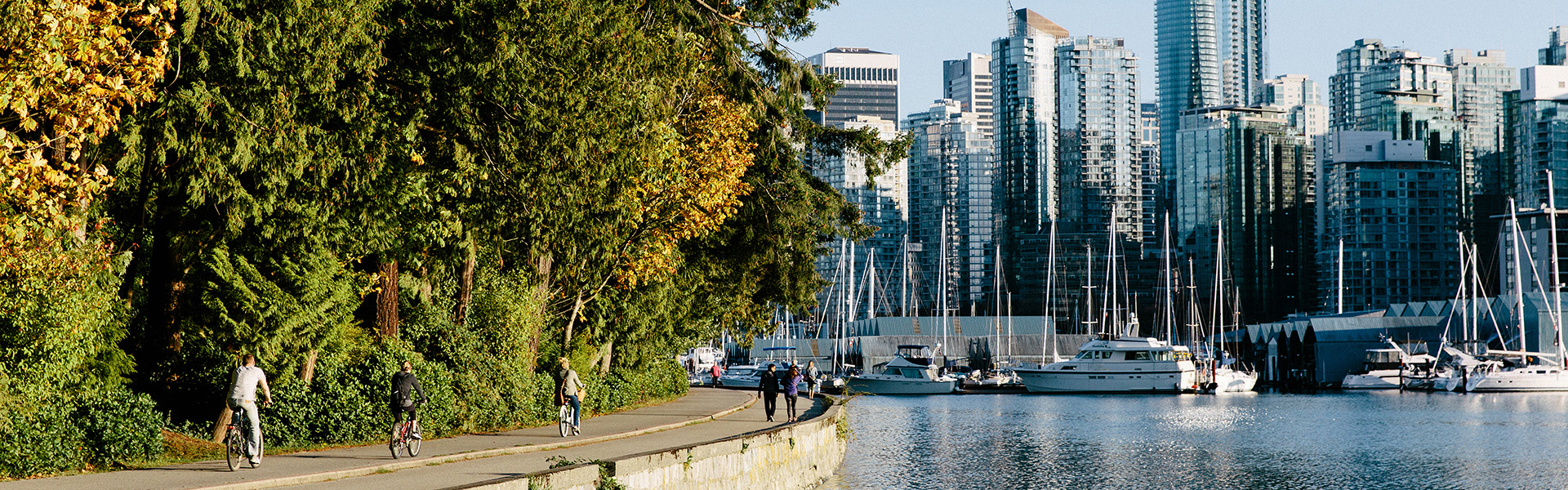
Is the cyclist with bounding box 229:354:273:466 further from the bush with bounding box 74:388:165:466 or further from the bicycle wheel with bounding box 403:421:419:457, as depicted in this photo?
the bicycle wheel with bounding box 403:421:419:457

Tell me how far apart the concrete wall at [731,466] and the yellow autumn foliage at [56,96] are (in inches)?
223

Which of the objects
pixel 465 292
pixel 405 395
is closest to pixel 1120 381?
pixel 465 292

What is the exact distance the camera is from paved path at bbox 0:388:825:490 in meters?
15.3

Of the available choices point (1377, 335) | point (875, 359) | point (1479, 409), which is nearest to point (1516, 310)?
point (1377, 335)

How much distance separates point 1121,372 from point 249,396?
74954mm

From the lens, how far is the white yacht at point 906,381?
86188 mm

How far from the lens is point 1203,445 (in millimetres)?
44031

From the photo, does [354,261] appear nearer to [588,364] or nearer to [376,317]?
[376,317]

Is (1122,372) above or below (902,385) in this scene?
above

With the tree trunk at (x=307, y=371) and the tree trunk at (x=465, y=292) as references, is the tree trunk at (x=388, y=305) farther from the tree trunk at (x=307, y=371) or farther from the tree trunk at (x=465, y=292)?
the tree trunk at (x=307, y=371)

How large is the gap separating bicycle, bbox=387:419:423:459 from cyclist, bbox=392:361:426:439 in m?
0.02

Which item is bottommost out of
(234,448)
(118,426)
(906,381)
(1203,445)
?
(906,381)

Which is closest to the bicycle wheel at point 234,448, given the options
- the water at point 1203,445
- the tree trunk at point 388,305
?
the tree trunk at point 388,305

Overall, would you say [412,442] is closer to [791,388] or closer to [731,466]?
[731,466]
